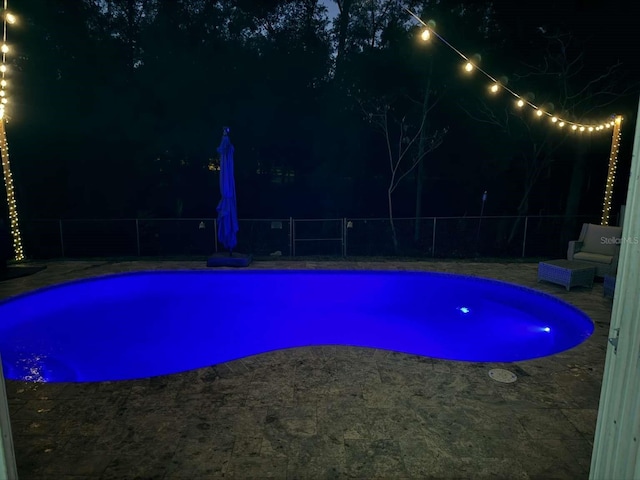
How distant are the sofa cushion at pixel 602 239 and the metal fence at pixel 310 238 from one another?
3.52 meters

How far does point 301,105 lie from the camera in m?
13.4

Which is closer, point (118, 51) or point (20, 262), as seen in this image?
point (20, 262)

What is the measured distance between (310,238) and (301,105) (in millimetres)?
4892

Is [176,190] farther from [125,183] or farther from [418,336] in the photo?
[418,336]

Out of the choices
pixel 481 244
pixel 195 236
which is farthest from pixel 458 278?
pixel 195 236

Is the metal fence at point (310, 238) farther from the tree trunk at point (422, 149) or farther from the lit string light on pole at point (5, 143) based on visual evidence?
the lit string light on pole at point (5, 143)

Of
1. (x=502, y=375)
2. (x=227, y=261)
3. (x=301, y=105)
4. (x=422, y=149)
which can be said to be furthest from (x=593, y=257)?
(x=301, y=105)

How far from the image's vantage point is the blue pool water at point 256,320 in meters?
5.80

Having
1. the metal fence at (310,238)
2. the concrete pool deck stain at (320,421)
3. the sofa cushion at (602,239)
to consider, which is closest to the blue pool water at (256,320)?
the sofa cushion at (602,239)

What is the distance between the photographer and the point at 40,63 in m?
11.4

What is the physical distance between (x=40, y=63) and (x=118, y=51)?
2165 mm

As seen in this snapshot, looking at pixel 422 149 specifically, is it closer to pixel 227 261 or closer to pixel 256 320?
pixel 227 261

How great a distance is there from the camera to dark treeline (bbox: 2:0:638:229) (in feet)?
37.7

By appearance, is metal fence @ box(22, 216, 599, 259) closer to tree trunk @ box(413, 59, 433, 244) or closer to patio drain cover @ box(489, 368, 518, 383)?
tree trunk @ box(413, 59, 433, 244)
